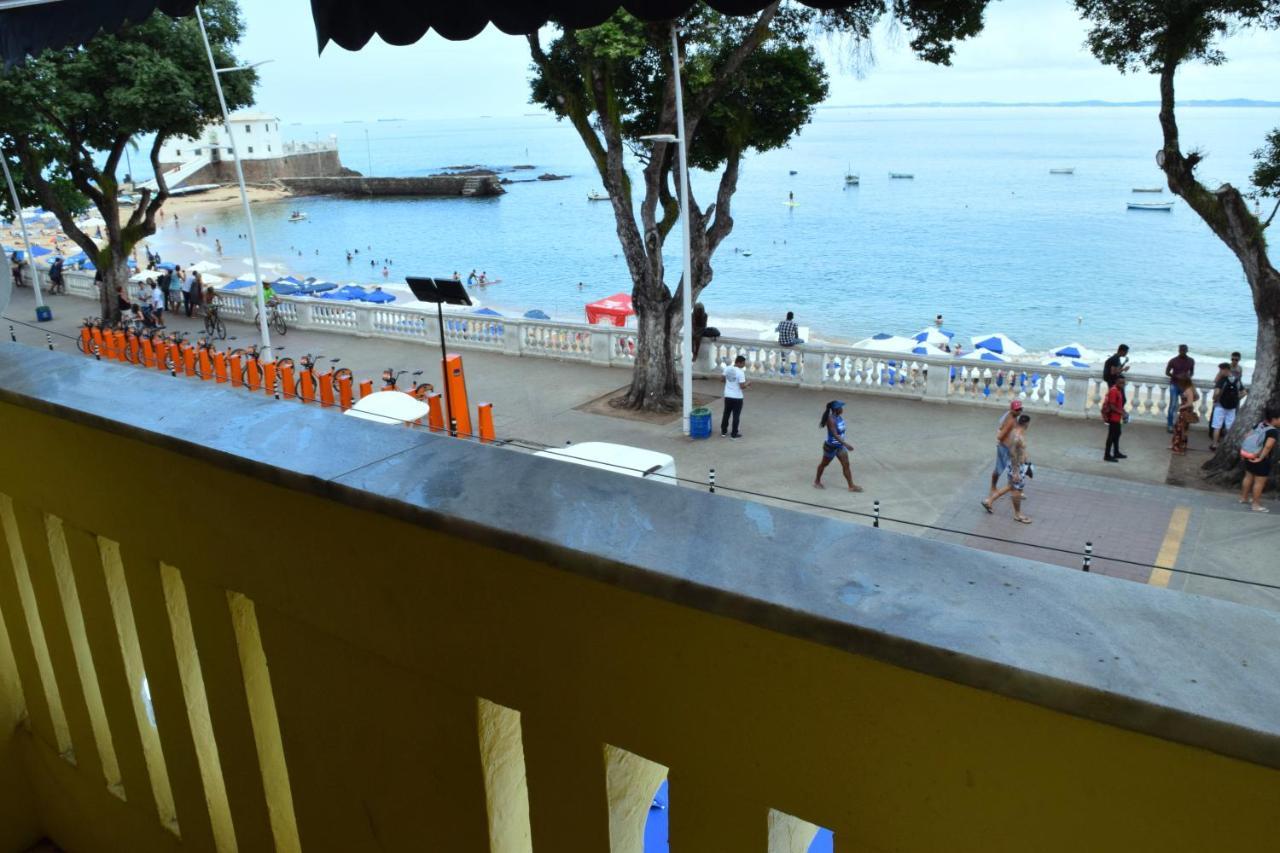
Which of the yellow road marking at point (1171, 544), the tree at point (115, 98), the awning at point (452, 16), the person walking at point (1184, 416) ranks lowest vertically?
the yellow road marking at point (1171, 544)

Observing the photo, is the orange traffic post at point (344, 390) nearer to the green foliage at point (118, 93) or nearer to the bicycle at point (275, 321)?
the bicycle at point (275, 321)

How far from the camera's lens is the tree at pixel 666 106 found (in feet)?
57.5

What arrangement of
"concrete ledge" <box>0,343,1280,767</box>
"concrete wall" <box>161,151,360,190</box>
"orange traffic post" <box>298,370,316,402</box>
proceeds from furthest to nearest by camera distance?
"concrete wall" <box>161,151,360,190</box> → "orange traffic post" <box>298,370,316,402</box> → "concrete ledge" <box>0,343,1280,767</box>

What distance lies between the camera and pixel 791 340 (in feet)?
70.6

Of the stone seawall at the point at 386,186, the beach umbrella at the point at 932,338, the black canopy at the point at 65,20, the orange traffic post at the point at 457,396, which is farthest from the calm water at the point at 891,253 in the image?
the black canopy at the point at 65,20

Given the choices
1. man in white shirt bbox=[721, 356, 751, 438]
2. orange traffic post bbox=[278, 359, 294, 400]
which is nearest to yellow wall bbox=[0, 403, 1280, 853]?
man in white shirt bbox=[721, 356, 751, 438]

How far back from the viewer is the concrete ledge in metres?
0.87

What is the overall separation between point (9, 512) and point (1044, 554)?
1177 centimetres

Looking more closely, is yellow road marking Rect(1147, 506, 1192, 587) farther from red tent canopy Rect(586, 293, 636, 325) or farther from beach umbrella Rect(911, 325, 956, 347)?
red tent canopy Rect(586, 293, 636, 325)

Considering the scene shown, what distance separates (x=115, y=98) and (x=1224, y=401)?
24358mm

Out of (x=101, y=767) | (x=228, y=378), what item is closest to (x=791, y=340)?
(x=228, y=378)

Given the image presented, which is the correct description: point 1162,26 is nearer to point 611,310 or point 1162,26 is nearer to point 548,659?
point 548,659

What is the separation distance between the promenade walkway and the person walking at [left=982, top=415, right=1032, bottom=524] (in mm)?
195

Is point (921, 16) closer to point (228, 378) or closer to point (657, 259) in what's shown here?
point (657, 259)
